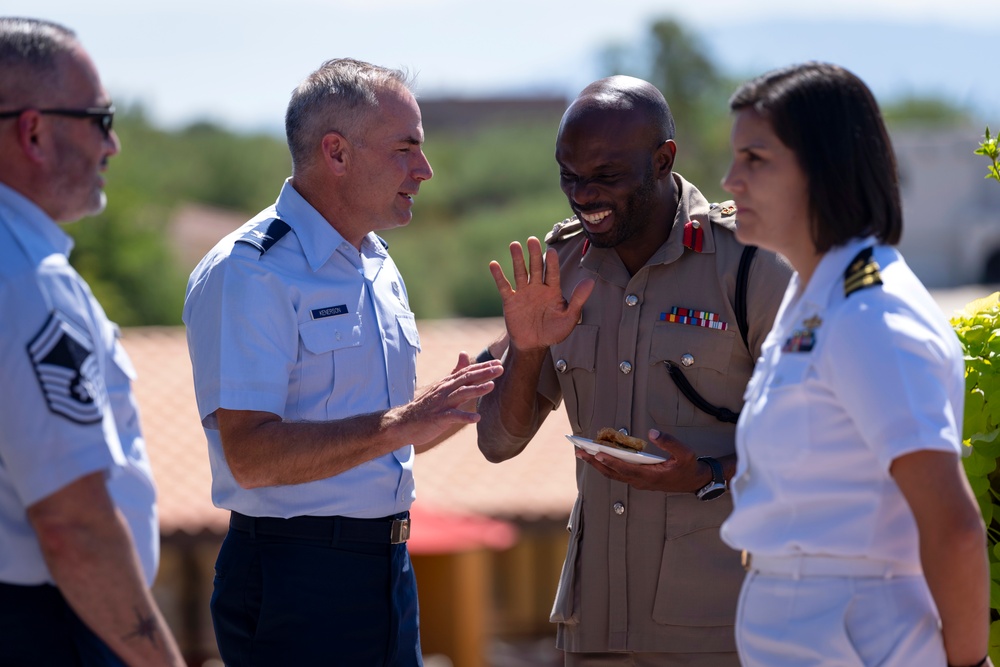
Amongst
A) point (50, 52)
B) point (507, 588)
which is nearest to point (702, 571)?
point (50, 52)

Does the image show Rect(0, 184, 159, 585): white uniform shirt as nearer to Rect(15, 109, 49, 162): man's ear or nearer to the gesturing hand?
Rect(15, 109, 49, 162): man's ear

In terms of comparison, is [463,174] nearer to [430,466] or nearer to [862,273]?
[430,466]

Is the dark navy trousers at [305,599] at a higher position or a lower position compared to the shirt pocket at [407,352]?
lower

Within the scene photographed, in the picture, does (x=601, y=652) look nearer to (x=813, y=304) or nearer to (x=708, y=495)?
(x=708, y=495)

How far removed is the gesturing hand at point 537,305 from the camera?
3.27 m

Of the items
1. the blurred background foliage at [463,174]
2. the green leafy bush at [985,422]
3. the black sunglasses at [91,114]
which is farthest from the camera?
the blurred background foliage at [463,174]

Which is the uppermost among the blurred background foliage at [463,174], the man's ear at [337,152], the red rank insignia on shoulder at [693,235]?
the man's ear at [337,152]

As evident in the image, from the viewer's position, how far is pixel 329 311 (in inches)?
127

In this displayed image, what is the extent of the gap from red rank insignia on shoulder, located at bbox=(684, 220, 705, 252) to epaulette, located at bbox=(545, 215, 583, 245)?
1.15 feet

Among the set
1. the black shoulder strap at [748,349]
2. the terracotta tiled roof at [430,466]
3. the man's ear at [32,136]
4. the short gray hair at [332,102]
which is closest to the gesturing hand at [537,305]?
the black shoulder strap at [748,349]

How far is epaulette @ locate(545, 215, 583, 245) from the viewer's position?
11.6 feet

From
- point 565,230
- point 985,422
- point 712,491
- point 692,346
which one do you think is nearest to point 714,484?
point 712,491

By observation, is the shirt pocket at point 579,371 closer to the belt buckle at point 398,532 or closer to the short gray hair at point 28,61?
the belt buckle at point 398,532

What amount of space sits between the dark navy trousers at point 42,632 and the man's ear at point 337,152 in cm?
151
